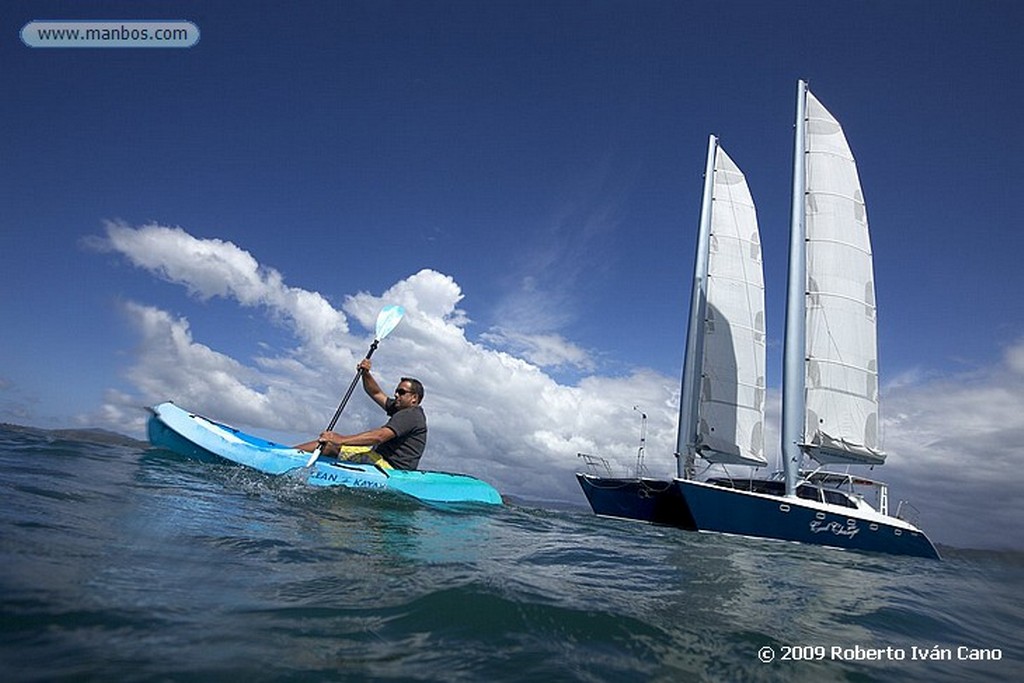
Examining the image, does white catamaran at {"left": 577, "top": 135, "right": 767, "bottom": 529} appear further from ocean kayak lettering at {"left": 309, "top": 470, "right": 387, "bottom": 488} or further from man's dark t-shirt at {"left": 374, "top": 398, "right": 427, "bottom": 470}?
ocean kayak lettering at {"left": 309, "top": 470, "right": 387, "bottom": 488}

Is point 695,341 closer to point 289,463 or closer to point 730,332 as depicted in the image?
point 730,332

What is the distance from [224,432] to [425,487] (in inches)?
185

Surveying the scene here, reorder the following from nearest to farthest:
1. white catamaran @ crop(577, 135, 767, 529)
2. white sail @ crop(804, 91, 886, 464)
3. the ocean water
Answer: the ocean water → white sail @ crop(804, 91, 886, 464) → white catamaran @ crop(577, 135, 767, 529)

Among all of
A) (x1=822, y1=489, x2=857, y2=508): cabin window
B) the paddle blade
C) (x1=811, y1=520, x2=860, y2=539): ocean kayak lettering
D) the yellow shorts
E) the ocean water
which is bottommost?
the ocean water

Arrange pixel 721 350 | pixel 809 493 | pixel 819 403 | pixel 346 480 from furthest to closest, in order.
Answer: pixel 721 350 → pixel 819 403 → pixel 809 493 → pixel 346 480

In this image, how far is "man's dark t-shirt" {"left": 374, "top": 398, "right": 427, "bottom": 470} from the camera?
1007cm

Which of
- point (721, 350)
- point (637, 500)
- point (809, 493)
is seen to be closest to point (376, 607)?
point (809, 493)

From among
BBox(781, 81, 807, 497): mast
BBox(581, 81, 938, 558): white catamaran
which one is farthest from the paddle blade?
BBox(781, 81, 807, 497): mast

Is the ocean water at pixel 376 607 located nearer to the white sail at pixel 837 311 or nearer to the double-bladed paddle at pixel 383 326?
the double-bladed paddle at pixel 383 326

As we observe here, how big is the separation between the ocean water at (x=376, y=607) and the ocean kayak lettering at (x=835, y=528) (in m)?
7.83

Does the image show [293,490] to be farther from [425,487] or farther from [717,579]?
[717,579]

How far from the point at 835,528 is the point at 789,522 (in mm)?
1513

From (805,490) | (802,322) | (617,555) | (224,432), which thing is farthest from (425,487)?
(802,322)

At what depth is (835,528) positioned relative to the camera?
15305 millimetres
